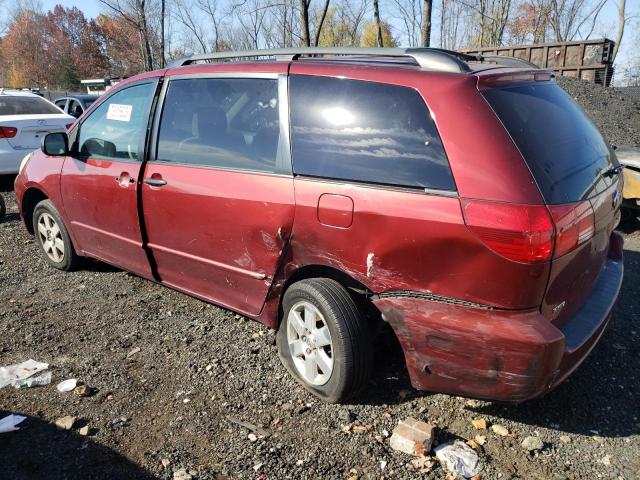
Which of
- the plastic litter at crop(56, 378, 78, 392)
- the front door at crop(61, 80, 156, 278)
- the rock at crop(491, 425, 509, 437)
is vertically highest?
the front door at crop(61, 80, 156, 278)

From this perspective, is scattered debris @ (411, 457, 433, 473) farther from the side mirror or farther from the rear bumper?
the side mirror

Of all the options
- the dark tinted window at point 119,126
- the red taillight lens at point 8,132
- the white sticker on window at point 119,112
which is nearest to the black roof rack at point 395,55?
the dark tinted window at point 119,126

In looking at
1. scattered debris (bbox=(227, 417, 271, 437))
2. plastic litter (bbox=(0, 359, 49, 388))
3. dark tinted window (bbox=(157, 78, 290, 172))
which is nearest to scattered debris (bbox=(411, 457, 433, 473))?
scattered debris (bbox=(227, 417, 271, 437))

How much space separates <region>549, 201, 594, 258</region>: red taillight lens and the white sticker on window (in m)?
3.26

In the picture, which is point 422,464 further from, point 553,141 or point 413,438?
point 553,141

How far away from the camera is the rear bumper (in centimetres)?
231

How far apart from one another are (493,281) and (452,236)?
0.88 ft

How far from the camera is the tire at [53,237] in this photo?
16.2ft

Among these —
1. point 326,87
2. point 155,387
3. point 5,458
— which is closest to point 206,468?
point 155,387

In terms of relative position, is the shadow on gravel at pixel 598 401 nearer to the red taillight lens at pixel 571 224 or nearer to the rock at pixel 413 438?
the rock at pixel 413 438

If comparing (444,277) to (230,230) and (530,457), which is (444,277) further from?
(230,230)

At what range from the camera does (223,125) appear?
343cm

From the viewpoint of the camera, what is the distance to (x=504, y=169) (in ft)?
7.52

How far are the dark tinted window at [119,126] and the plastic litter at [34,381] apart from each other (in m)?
1.68
